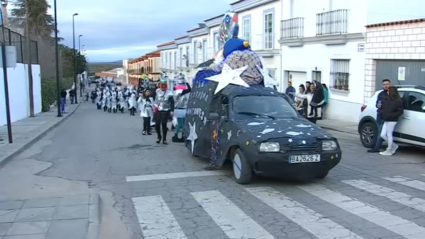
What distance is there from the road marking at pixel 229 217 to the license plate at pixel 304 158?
1.23 meters

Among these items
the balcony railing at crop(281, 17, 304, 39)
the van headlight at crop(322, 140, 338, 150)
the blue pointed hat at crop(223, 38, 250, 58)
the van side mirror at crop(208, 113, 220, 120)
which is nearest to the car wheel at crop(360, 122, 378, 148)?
the blue pointed hat at crop(223, 38, 250, 58)

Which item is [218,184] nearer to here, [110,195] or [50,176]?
[110,195]

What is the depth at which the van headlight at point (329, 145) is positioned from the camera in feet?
24.4

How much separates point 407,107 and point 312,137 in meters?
4.63

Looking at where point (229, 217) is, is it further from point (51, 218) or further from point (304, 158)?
point (51, 218)

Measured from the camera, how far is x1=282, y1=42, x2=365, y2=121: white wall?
18750mm

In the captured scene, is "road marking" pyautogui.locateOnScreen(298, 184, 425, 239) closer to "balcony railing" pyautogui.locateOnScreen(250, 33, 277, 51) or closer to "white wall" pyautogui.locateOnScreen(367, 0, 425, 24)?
"white wall" pyautogui.locateOnScreen(367, 0, 425, 24)

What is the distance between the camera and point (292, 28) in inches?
926

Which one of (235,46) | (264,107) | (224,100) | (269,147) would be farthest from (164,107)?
(269,147)

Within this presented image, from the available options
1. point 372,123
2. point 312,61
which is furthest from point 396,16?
point 372,123

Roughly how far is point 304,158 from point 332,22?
14.2m

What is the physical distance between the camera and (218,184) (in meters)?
7.91

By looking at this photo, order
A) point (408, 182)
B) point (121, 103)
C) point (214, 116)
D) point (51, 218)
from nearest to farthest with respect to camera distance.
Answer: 1. point (51, 218)
2. point (408, 182)
3. point (214, 116)
4. point (121, 103)

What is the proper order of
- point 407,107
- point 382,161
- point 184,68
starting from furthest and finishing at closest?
point 184,68 < point 407,107 < point 382,161
